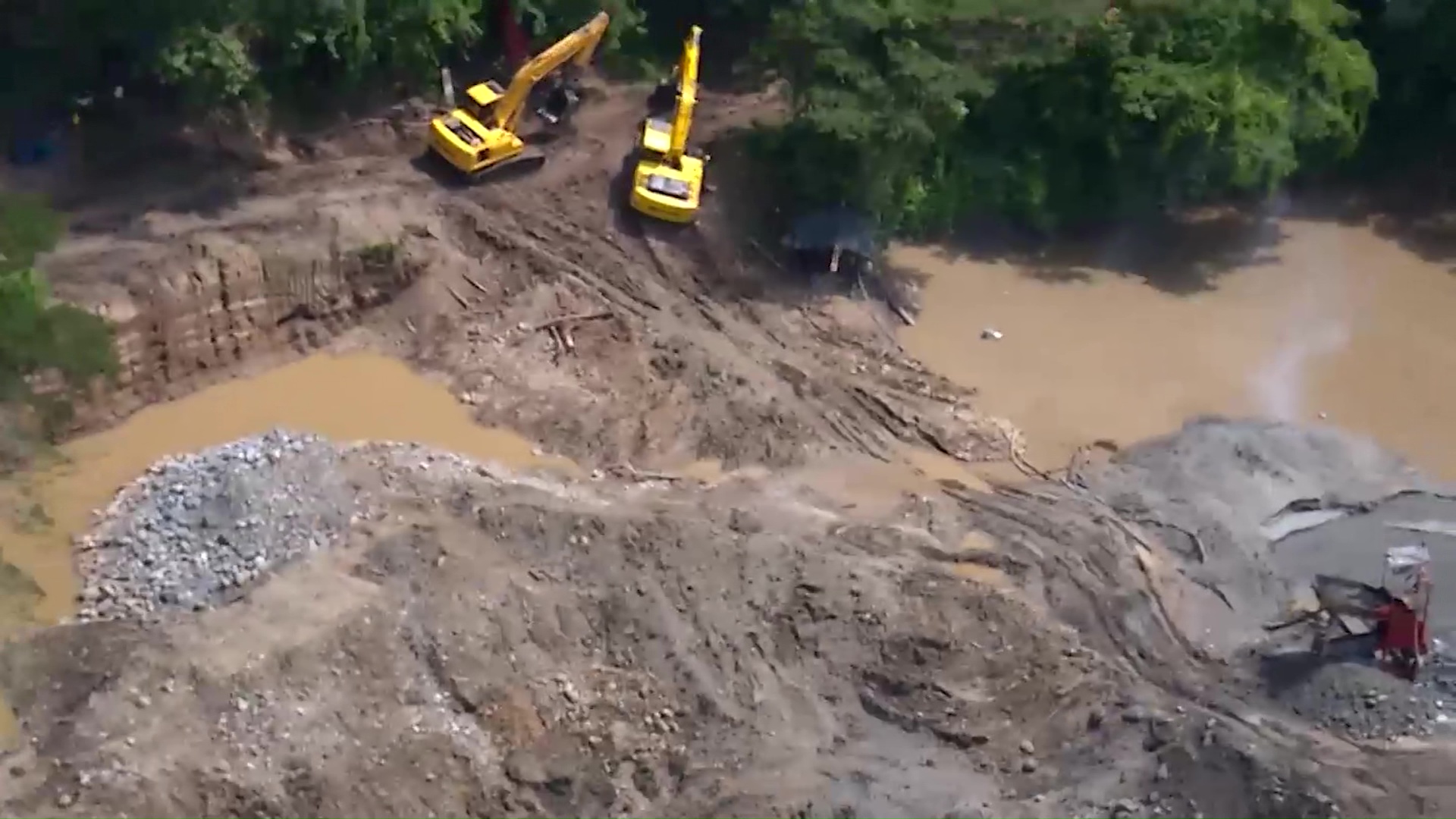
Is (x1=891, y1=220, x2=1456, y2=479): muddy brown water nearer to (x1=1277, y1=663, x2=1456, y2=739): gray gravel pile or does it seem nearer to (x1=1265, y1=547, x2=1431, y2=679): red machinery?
(x1=1265, y1=547, x2=1431, y2=679): red machinery

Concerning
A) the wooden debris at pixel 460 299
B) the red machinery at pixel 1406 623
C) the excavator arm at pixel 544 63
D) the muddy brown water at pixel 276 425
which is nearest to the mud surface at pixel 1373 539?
the red machinery at pixel 1406 623

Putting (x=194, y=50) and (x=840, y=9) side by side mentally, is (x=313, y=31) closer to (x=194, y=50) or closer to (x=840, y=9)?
(x=194, y=50)

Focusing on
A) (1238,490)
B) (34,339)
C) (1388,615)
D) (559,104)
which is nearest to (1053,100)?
(1238,490)

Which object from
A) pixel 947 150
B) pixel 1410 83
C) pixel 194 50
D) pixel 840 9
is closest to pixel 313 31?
pixel 194 50

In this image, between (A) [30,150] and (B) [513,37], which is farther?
(B) [513,37]

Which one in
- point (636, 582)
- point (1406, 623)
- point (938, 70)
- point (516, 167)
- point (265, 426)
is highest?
point (938, 70)

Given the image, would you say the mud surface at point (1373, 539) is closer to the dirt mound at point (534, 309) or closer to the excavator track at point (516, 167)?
the dirt mound at point (534, 309)

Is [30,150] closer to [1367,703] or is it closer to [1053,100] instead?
[1053,100]
